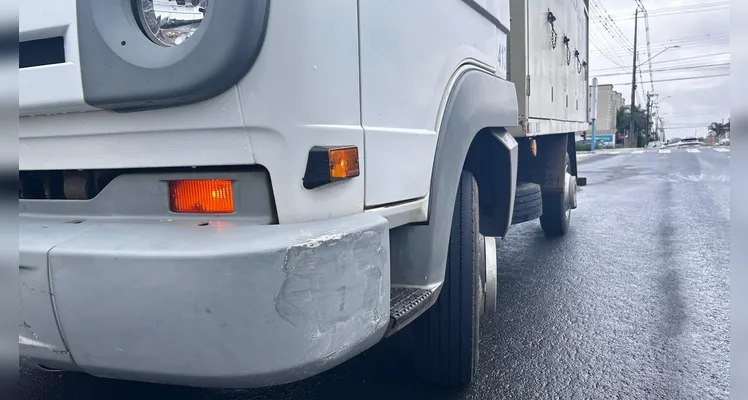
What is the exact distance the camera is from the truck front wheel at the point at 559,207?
6.14 meters

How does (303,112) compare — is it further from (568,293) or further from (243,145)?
(568,293)

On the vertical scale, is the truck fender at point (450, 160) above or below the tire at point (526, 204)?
above

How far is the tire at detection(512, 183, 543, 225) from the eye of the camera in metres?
4.38

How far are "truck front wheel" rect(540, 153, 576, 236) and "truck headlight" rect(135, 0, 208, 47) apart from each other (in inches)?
195

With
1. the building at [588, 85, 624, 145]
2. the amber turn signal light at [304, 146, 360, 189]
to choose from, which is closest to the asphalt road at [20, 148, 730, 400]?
the amber turn signal light at [304, 146, 360, 189]

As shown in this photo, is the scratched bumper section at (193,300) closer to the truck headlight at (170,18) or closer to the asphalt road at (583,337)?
the truck headlight at (170,18)

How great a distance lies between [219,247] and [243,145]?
0.28 metres

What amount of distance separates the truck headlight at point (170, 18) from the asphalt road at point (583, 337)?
5.90 ft

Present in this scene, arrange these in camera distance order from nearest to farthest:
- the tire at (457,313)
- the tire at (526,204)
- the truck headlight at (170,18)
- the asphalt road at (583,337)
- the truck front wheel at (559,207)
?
the truck headlight at (170,18), the tire at (457,313), the asphalt road at (583,337), the tire at (526,204), the truck front wheel at (559,207)

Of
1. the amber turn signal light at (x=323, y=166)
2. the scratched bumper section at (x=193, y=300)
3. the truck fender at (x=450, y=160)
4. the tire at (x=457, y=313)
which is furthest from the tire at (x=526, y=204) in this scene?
the scratched bumper section at (x=193, y=300)

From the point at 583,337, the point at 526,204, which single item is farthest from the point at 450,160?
the point at 526,204

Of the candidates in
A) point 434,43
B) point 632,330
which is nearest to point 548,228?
point 632,330

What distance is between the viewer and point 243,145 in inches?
58.3

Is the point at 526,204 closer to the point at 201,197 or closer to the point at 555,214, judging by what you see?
the point at 555,214
